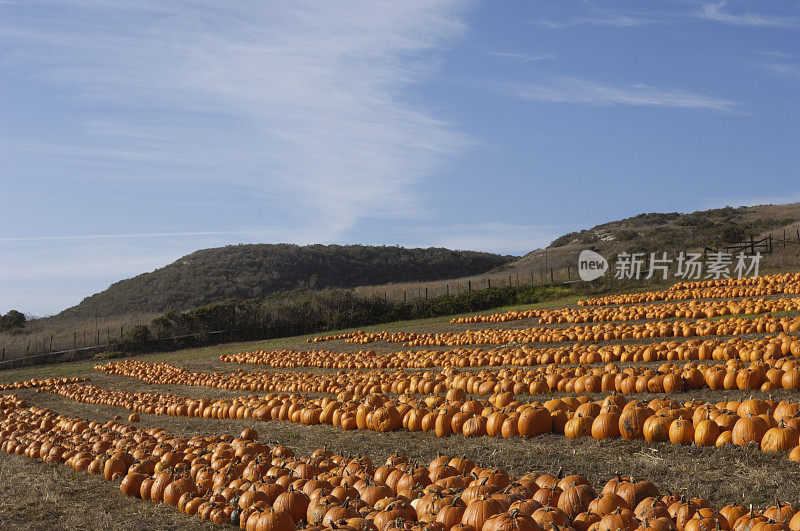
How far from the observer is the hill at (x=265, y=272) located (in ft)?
229

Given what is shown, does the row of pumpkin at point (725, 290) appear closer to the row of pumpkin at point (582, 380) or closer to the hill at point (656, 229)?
the row of pumpkin at point (582, 380)

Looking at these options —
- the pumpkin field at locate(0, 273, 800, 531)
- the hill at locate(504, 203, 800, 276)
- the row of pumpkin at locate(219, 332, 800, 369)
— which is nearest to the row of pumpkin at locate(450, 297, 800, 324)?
the pumpkin field at locate(0, 273, 800, 531)

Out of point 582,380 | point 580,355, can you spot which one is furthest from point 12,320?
point 582,380

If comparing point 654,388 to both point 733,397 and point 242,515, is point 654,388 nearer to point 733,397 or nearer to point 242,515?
point 733,397

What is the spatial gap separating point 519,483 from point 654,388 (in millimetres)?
5685

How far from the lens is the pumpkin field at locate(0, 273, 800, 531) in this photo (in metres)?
5.18

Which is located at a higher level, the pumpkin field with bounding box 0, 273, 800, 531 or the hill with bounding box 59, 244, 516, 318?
the hill with bounding box 59, 244, 516, 318

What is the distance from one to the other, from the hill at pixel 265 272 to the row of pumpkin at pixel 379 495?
5084cm

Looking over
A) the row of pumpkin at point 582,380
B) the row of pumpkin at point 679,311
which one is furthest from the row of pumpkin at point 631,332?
the row of pumpkin at point 582,380

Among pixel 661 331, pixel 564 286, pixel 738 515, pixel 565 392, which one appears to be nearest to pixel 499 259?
pixel 564 286

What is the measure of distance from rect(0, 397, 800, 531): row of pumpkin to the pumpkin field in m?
0.02

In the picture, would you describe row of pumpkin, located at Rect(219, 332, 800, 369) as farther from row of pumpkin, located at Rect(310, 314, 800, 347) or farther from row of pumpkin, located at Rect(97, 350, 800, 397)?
row of pumpkin, located at Rect(310, 314, 800, 347)

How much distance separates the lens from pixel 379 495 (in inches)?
234

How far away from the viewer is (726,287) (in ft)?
86.0
